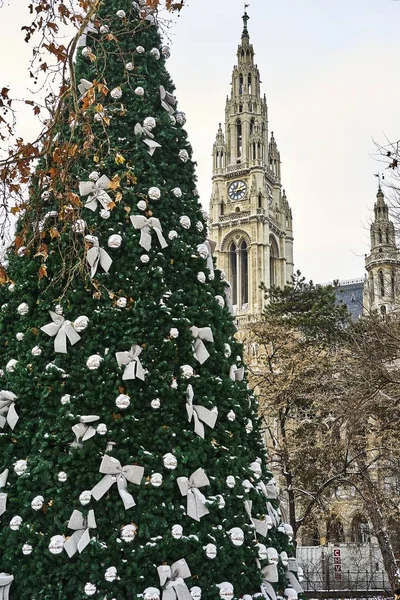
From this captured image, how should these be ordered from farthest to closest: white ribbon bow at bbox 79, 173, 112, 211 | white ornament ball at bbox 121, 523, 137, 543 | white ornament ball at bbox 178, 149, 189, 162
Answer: white ornament ball at bbox 178, 149, 189, 162 < white ribbon bow at bbox 79, 173, 112, 211 < white ornament ball at bbox 121, 523, 137, 543

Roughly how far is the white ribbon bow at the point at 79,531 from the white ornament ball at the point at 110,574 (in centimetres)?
21

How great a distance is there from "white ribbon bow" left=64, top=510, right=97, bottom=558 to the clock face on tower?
2404 inches

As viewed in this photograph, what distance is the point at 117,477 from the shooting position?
4.25m

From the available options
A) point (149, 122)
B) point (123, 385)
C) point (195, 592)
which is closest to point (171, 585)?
point (195, 592)

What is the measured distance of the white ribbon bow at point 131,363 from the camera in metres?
4.46

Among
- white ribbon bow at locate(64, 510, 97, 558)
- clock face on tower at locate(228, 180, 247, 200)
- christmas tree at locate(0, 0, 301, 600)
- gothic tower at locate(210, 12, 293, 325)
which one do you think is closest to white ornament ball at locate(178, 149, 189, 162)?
christmas tree at locate(0, 0, 301, 600)

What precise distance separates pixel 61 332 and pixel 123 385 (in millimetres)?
586

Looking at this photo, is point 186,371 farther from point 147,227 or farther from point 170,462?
point 147,227

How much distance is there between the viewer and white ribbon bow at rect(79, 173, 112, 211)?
16.4 ft

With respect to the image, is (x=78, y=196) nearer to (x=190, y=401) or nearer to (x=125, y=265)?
(x=125, y=265)

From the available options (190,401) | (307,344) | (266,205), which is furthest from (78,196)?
(266,205)

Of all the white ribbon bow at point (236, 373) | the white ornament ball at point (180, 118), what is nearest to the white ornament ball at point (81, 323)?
the white ribbon bow at point (236, 373)

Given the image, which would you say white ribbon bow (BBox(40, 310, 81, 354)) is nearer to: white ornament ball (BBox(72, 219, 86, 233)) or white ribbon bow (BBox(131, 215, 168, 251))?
white ornament ball (BBox(72, 219, 86, 233))

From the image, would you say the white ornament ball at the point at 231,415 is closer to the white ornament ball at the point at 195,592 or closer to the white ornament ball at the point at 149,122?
the white ornament ball at the point at 195,592
